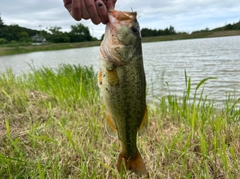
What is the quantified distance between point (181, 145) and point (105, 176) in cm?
94

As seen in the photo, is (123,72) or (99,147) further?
(99,147)

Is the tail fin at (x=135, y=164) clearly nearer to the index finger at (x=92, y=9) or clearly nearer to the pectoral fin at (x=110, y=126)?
the pectoral fin at (x=110, y=126)

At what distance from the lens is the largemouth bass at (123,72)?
172cm

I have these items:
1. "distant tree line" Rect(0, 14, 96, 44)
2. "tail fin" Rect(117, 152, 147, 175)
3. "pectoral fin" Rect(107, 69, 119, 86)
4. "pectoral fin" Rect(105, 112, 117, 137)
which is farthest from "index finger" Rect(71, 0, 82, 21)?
"distant tree line" Rect(0, 14, 96, 44)

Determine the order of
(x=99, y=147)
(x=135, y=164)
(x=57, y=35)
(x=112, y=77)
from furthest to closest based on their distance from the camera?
(x=57, y=35), (x=99, y=147), (x=135, y=164), (x=112, y=77)

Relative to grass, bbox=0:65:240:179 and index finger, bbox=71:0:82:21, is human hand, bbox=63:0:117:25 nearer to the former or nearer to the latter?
index finger, bbox=71:0:82:21

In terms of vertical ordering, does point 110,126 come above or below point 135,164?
above

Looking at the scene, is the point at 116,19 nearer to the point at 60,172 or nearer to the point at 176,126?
the point at 60,172

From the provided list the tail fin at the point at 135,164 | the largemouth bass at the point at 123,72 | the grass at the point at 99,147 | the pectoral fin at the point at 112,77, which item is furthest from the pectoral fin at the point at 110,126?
the grass at the point at 99,147

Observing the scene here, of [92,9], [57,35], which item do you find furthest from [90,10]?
[57,35]

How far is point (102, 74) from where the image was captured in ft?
5.85

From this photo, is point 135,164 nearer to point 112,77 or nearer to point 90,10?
point 112,77

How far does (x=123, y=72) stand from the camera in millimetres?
1753

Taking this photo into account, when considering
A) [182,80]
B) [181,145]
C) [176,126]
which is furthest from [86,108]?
[182,80]
